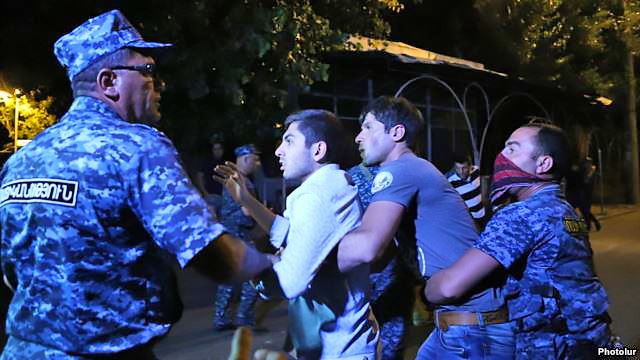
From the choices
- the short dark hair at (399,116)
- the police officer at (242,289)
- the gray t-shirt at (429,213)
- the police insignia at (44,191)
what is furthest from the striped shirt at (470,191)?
the police insignia at (44,191)

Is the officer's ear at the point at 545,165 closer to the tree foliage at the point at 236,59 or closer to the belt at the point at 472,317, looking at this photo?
the belt at the point at 472,317

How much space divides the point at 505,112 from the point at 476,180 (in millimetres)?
13361

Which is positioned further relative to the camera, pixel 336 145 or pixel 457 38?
pixel 457 38

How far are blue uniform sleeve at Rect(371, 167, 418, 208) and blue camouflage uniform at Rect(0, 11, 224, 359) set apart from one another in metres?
1.14

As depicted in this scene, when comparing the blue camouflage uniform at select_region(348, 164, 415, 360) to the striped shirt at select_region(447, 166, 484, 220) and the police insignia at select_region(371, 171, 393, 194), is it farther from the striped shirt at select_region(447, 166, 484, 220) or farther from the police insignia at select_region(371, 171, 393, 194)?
the striped shirt at select_region(447, 166, 484, 220)

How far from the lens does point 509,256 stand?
7.91ft

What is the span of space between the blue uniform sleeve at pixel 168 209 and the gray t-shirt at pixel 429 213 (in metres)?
1.17

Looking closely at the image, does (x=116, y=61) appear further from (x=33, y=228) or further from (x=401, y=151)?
(x=401, y=151)

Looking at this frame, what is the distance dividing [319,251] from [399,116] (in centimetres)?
102

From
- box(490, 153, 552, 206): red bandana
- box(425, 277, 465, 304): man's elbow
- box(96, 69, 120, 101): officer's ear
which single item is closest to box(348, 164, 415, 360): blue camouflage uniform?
box(490, 153, 552, 206): red bandana

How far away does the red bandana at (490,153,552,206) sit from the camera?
2.67 meters

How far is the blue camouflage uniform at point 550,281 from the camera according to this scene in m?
2.45

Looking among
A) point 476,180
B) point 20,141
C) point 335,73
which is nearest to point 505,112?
point 335,73

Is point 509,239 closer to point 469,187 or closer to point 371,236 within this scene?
point 371,236
